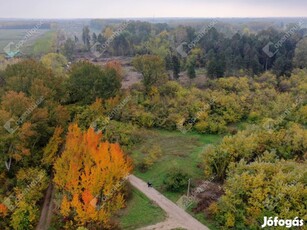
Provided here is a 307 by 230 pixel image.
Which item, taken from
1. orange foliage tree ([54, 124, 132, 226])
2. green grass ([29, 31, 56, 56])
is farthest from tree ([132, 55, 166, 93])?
green grass ([29, 31, 56, 56])

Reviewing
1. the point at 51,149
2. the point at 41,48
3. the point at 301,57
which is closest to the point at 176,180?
the point at 51,149

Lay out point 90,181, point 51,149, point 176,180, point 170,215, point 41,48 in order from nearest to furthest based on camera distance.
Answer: point 90,181
point 170,215
point 176,180
point 51,149
point 41,48

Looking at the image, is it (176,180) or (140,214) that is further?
(176,180)

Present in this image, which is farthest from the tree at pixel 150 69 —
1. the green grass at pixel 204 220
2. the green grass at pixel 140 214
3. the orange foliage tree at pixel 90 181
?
the green grass at pixel 204 220

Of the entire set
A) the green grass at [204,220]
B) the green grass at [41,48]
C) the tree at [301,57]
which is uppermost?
the tree at [301,57]

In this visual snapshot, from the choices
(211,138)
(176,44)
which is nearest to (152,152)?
(211,138)

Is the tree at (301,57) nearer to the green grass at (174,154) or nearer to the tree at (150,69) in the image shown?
the tree at (150,69)

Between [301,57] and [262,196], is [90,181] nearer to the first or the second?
[262,196]

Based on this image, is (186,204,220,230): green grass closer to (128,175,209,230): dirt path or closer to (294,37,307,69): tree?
(128,175,209,230): dirt path
